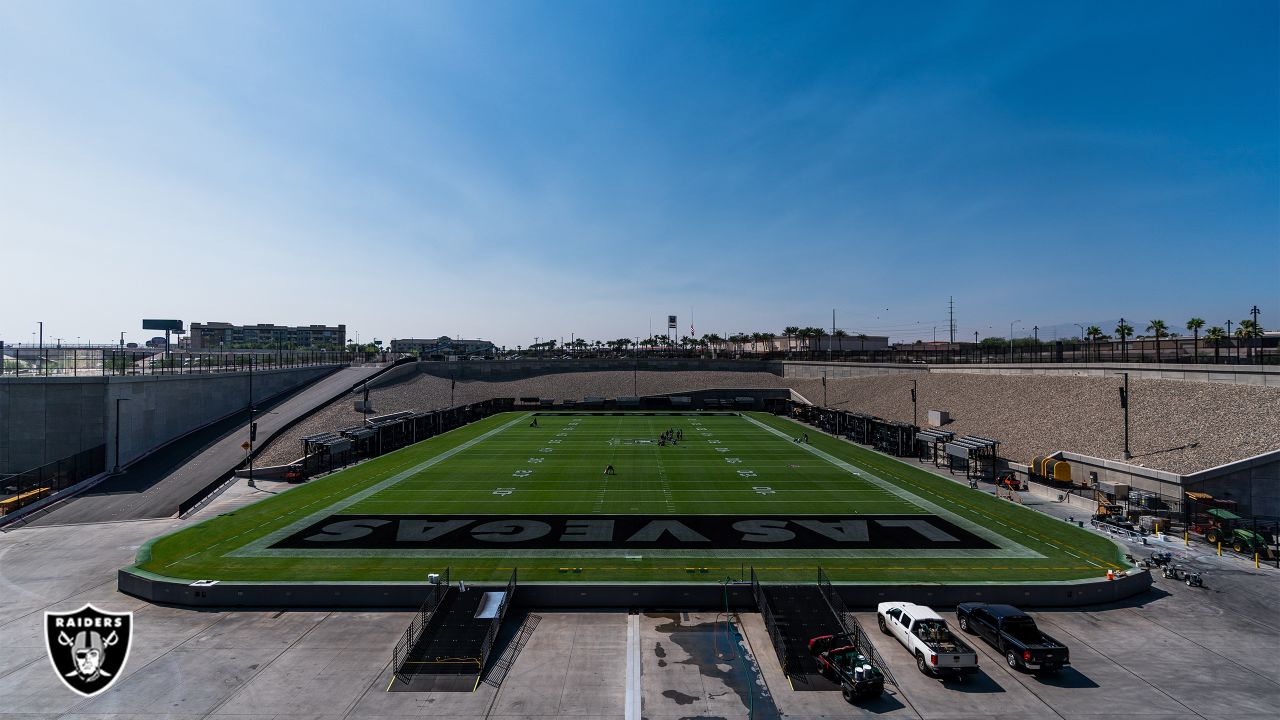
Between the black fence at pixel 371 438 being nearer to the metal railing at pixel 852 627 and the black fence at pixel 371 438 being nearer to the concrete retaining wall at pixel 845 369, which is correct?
the metal railing at pixel 852 627

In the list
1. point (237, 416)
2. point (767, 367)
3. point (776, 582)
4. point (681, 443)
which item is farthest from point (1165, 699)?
point (767, 367)

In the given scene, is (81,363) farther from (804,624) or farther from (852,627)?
(852,627)

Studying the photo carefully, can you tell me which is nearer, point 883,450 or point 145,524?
point 145,524

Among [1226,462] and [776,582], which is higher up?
[1226,462]

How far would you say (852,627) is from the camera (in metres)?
17.9

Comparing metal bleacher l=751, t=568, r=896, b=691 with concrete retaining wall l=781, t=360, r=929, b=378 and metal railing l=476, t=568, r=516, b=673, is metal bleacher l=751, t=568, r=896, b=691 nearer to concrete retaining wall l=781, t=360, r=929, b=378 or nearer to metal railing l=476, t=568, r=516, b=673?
metal railing l=476, t=568, r=516, b=673

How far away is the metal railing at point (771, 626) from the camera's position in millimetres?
15656

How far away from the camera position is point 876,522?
28594 mm

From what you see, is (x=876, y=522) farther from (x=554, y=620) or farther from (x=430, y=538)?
(x=430, y=538)

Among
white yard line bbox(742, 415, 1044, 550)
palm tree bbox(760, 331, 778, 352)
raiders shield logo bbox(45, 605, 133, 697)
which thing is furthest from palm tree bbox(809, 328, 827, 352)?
raiders shield logo bbox(45, 605, 133, 697)

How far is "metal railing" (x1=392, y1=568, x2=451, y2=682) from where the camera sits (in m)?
15.6

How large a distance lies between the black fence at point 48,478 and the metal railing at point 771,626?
1655 inches

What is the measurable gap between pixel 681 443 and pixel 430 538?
30524mm

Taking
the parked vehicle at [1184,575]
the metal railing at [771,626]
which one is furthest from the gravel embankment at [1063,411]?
the metal railing at [771,626]
